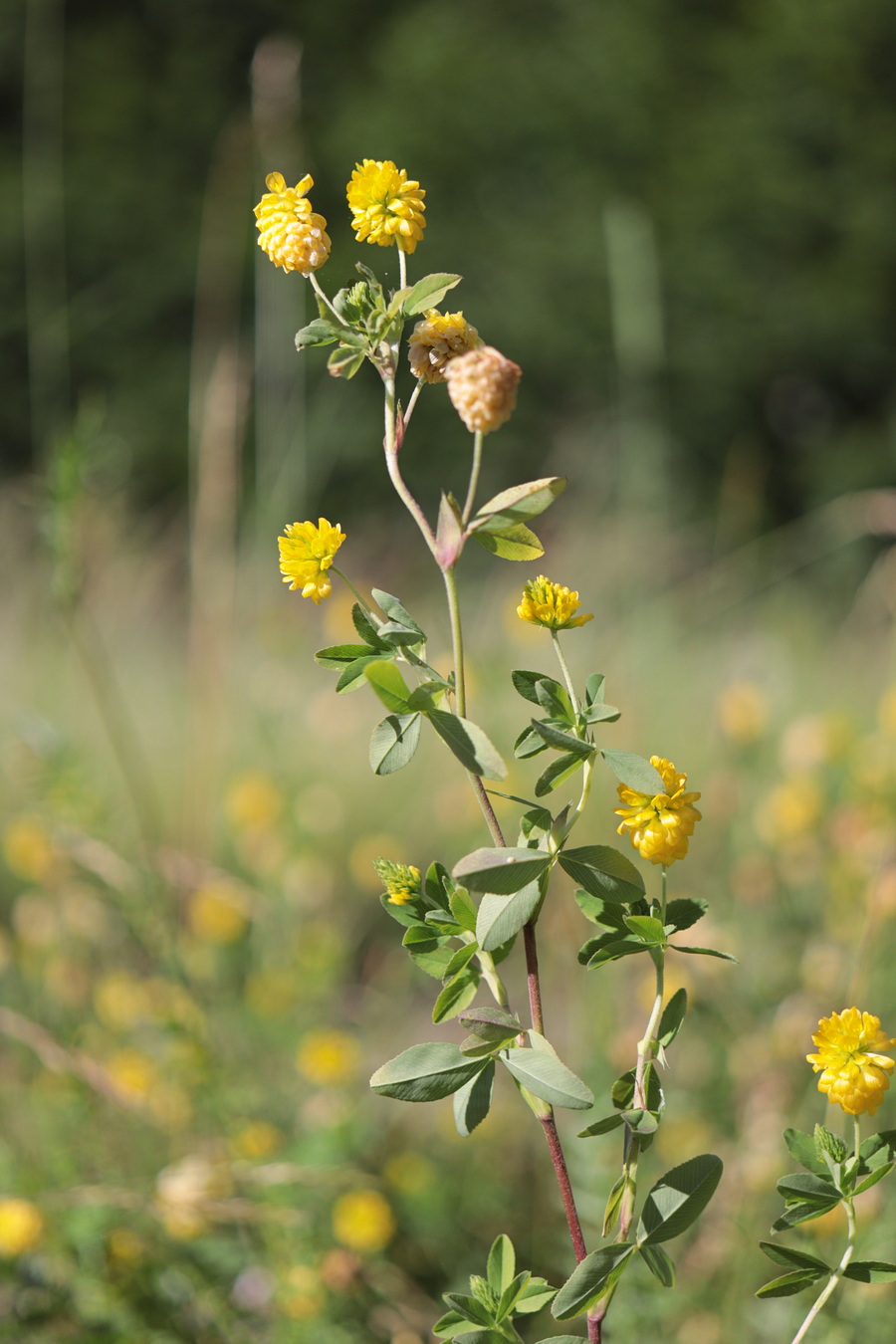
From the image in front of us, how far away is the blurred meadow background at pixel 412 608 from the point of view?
73 cm

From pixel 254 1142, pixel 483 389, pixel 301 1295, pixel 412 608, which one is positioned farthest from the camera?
pixel 412 608

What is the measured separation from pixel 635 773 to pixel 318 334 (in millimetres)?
129

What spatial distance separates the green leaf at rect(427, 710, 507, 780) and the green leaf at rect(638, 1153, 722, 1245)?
0.11 metres

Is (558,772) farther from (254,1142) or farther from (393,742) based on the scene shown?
(254,1142)

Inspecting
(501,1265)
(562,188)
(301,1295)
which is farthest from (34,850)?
(562,188)

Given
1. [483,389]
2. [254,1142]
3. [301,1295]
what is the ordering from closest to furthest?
1. [483,389]
2. [301,1295]
3. [254,1142]

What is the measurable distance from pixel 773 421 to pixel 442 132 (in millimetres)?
2325

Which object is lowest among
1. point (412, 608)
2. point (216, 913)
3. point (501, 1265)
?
point (412, 608)

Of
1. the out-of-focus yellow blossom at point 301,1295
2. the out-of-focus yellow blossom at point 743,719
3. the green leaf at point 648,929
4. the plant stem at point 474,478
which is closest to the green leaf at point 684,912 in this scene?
the green leaf at point 648,929

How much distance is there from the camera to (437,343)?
0.27 m

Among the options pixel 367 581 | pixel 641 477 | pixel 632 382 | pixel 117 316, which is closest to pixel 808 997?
pixel 641 477

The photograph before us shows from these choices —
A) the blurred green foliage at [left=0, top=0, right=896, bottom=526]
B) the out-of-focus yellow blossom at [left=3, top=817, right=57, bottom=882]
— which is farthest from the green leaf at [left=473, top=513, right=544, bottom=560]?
the blurred green foliage at [left=0, top=0, right=896, bottom=526]

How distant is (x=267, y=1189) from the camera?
72 cm

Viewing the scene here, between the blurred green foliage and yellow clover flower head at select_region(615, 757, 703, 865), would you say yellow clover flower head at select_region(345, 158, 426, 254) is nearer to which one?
yellow clover flower head at select_region(615, 757, 703, 865)
